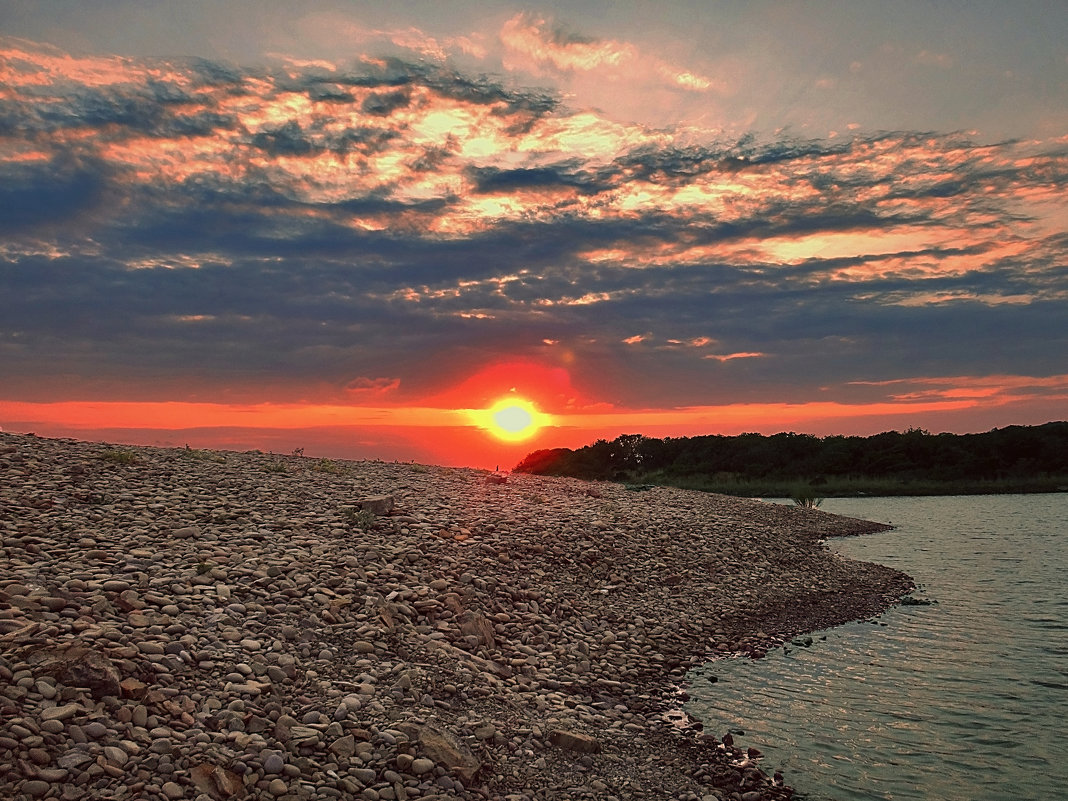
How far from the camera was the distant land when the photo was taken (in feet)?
216

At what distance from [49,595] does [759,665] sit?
12085 mm

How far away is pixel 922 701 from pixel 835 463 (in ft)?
224

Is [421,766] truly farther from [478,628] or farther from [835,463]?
[835,463]

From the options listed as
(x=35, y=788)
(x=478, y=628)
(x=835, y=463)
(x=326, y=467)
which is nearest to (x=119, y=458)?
(x=326, y=467)

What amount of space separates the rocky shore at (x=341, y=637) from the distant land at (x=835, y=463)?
46.1 m

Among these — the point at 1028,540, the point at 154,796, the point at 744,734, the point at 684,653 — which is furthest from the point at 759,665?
the point at 1028,540

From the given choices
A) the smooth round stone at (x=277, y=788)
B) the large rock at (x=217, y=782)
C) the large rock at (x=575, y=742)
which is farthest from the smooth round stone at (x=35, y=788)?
the large rock at (x=575, y=742)

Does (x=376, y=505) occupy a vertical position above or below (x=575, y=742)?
above

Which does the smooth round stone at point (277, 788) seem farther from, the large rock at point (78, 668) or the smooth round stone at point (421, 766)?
the large rock at point (78, 668)

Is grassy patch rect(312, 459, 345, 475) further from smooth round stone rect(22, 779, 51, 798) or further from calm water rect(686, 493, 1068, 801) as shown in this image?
smooth round stone rect(22, 779, 51, 798)

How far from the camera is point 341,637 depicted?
35.2ft

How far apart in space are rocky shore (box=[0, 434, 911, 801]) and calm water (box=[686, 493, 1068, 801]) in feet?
2.94

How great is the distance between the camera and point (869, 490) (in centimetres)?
6612

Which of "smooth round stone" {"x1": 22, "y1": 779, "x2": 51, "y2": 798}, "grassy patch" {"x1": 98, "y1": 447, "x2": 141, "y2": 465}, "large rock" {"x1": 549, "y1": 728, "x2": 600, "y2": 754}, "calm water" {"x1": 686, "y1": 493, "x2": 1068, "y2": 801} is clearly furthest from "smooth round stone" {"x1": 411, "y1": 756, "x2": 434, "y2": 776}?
"grassy patch" {"x1": 98, "y1": 447, "x2": 141, "y2": 465}
